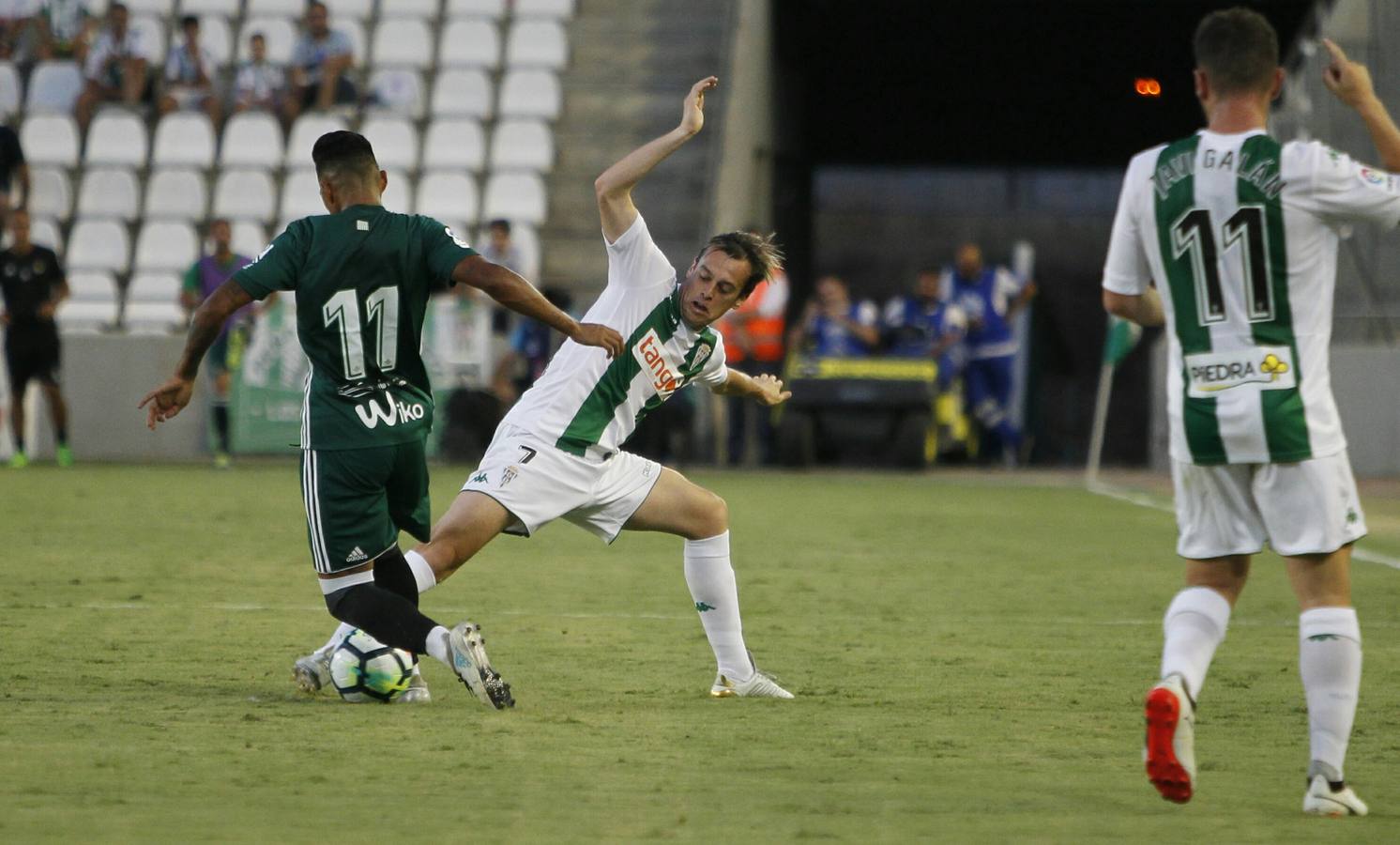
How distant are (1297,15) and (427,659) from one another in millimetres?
20968

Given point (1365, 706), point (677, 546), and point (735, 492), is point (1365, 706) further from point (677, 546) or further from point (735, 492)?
point (735, 492)

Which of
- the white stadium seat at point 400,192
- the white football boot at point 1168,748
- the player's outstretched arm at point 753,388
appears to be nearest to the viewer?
the white football boot at point 1168,748

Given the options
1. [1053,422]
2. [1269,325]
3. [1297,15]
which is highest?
[1297,15]

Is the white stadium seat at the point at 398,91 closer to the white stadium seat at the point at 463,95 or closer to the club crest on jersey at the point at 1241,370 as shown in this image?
the white stadium seat at the point at 463,95

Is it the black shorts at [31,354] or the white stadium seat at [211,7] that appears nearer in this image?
the black shorts at [31,354]

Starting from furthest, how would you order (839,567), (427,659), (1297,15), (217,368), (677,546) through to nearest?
(1297,15)
(217,368)
(677,546)
(839,567)
(427,659)

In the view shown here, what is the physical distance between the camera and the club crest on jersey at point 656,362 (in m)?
6.26

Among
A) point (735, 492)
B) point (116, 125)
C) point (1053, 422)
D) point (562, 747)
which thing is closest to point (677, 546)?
point (735, 492)

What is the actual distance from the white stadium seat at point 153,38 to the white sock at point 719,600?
19.0m

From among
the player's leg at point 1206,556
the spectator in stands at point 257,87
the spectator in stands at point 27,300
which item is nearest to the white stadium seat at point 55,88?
the spectator in stands at point 257,87

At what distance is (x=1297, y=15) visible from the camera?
2502cm

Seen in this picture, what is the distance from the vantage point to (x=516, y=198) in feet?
72.3

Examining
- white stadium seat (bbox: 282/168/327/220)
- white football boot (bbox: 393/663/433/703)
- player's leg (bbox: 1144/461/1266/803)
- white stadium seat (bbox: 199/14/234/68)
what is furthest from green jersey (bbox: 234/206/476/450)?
white stadium seat (bbox: 199/14/234/68)

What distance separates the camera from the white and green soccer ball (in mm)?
5848
